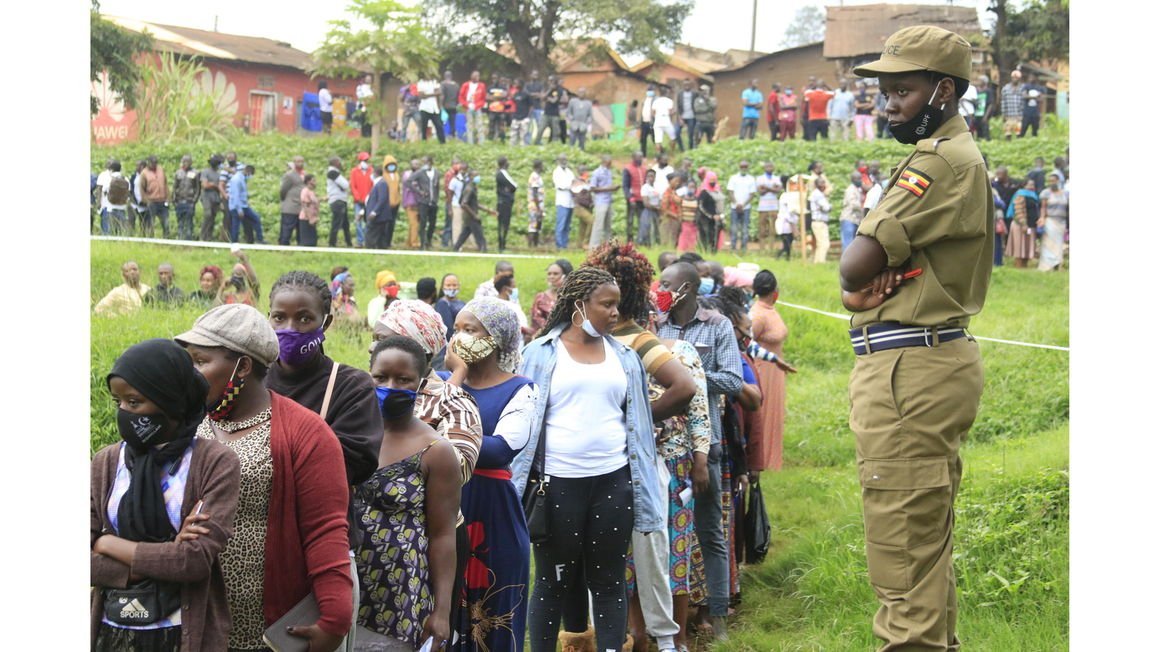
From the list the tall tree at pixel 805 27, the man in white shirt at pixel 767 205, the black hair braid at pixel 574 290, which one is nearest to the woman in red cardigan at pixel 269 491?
the black hair braid at pixel 574 290

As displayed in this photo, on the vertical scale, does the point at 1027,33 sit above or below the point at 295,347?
above

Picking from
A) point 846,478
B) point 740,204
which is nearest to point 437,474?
point 846,478

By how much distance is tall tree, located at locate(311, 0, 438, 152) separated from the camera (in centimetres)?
2789

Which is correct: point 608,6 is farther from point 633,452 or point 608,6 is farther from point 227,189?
point 633,452

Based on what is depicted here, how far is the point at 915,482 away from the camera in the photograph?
3.85 m

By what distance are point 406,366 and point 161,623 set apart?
1339 mm

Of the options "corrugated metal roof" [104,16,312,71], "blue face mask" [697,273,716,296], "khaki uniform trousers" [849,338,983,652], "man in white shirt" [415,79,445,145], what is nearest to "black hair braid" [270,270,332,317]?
"khaki uniform trousers" [849,338,983,652]

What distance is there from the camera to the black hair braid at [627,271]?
19.3ft

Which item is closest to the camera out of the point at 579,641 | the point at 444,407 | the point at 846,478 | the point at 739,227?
the point at 444,407

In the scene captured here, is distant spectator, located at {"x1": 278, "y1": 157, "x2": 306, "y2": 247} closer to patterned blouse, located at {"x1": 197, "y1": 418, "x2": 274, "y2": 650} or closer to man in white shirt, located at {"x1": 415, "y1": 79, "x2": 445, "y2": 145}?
man in white shirt, located at {"x1": 415, "y1": 79, "x2": 445, "y2": 145}

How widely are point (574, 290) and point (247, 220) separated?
18.3 m

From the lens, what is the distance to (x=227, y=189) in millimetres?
22141

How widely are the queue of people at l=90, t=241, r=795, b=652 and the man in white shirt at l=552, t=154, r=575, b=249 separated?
638 inches

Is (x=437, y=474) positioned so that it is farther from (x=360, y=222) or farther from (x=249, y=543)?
(x=360, y=222)
